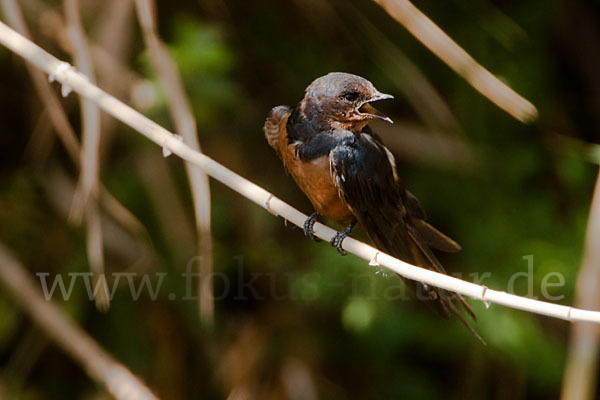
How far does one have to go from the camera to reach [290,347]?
3.12 m


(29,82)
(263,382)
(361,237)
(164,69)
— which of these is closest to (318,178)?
(164,69)

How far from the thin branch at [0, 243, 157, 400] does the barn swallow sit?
97cm

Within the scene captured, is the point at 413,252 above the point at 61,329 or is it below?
above

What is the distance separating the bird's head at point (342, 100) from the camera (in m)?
1.98

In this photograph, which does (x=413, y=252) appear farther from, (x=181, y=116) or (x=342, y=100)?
(x=181, y=116)

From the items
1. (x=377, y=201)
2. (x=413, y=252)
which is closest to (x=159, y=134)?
(x=377, y=201)

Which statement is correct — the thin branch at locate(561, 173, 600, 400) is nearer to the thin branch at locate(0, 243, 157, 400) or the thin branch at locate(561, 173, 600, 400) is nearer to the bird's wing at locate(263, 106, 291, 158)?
the bird's wing at locate(263, 106, 291, 158)

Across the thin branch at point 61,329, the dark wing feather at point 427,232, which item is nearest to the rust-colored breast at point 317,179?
the dark wing feather at point 427,232

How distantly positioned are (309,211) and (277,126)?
118 centimetres

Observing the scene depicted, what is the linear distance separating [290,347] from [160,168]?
920 millimetres

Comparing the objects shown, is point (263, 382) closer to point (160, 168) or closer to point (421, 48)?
point (160, 168)

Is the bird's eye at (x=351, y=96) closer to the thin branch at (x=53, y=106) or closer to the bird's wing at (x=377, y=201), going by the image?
the bird's wing at (x=377, y=201)

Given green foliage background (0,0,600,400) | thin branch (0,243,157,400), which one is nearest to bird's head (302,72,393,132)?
green foliage background (0,0,600,400)

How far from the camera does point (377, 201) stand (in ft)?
6.85
